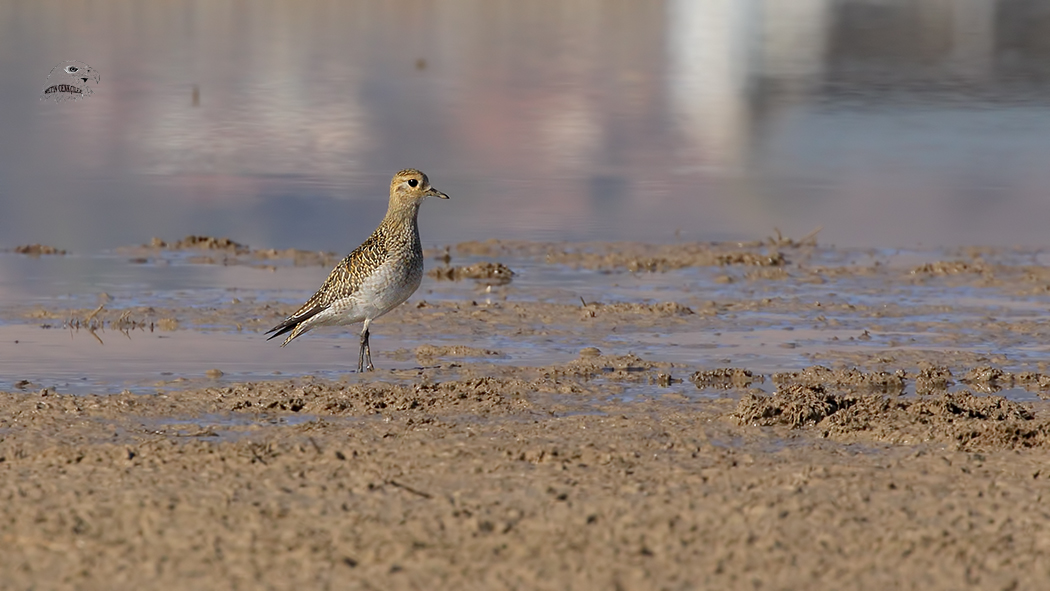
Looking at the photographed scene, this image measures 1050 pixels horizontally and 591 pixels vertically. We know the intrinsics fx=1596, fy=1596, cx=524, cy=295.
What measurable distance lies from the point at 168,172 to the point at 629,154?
563 centimetres

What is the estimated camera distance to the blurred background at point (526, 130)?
1538cm

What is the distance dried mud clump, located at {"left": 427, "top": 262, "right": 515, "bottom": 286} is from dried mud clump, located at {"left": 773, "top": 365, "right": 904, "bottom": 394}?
12.4 feet

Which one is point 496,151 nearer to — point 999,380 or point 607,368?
point 607,368

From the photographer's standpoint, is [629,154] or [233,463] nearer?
[233,463]

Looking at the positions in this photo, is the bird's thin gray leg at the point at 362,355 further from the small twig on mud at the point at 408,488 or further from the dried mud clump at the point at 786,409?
the small twig on mud at the point at 408,488

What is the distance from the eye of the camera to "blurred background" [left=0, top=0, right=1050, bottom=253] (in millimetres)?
15375

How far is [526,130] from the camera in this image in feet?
72.5

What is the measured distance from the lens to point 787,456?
6.93m

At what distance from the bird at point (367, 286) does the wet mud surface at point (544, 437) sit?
259mm

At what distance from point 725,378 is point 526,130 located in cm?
1354

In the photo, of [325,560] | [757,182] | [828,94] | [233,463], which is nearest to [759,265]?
[757,182]

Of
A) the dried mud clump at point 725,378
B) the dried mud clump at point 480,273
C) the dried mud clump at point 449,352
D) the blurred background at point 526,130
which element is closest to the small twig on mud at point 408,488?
the dried mud clump at point 725,378

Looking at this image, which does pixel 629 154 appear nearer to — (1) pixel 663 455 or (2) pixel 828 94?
(2) pixel 828 94

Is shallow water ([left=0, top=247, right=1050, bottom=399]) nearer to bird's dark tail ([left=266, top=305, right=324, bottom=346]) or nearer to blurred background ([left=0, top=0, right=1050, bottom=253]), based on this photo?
bird's dark tail ([left=266, top=305, right=324, bottom=346])
